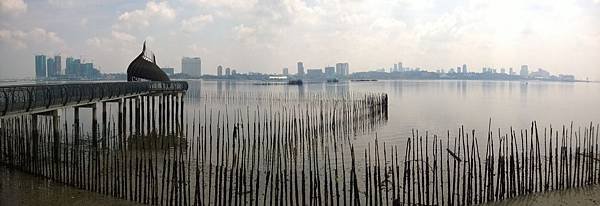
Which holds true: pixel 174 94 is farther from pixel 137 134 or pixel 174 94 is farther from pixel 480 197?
pixel 480 197

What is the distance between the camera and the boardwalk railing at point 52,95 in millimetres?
14727

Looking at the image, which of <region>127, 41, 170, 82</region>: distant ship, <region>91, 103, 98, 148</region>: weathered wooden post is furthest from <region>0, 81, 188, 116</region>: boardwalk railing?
<region>127, 41, 170, 82</region>: distant ship

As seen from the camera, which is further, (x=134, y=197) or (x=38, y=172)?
(x=38, y=172)

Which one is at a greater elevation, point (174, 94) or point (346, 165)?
point (174, 94)

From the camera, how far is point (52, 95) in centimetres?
1747

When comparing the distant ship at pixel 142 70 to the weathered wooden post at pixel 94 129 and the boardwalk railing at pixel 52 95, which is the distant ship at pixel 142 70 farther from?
the weathered wooden post at pixel 94 129

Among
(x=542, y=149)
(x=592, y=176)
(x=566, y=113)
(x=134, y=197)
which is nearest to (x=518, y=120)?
(x=566, y=113)

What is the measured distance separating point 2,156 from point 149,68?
18568 millimetres

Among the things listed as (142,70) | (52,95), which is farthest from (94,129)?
(142,70)

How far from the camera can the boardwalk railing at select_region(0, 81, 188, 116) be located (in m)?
14.7

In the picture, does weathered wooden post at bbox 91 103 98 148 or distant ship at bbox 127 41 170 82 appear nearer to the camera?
weathered wooden post at bbox 91 103 98 148

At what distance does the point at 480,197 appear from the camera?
13.5 m

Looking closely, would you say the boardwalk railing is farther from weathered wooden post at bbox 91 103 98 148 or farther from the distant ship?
the distant ship

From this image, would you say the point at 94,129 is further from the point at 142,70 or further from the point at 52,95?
the point at 142,70
